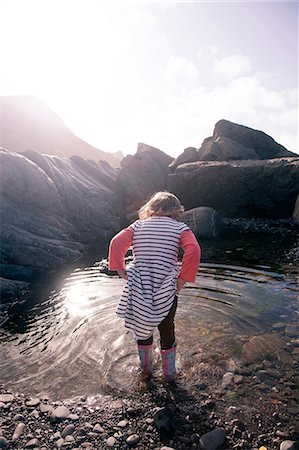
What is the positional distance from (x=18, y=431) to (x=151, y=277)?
2.66 meters

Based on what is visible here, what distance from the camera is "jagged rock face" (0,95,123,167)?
405 feet

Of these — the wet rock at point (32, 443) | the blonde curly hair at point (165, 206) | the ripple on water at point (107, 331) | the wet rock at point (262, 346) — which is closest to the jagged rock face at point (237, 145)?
the ripple on water at point (107, 331)

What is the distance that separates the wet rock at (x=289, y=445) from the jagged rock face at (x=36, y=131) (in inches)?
4641

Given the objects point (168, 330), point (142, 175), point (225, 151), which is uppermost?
point (225, 151)

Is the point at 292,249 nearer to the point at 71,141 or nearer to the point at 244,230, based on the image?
the point at 244,230

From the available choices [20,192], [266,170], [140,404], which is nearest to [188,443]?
[140,404]

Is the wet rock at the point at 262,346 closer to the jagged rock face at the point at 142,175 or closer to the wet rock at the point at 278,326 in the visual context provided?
the wet rock at the point at 278,326

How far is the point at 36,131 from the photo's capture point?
137375 millimetres

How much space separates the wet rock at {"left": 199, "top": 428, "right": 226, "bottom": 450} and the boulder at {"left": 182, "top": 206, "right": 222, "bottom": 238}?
16.5 m

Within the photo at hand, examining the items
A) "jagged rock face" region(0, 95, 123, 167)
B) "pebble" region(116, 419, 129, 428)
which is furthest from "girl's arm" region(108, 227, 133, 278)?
"jagged rock face" region(0, 95, 123, 167)

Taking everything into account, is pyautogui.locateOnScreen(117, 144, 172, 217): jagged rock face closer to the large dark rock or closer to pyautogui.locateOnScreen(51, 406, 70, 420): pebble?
the large dark rock

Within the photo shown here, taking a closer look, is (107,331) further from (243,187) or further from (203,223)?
(243,187)

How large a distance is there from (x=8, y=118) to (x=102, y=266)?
138416mm

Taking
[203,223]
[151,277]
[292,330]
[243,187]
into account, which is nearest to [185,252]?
[151,277]
